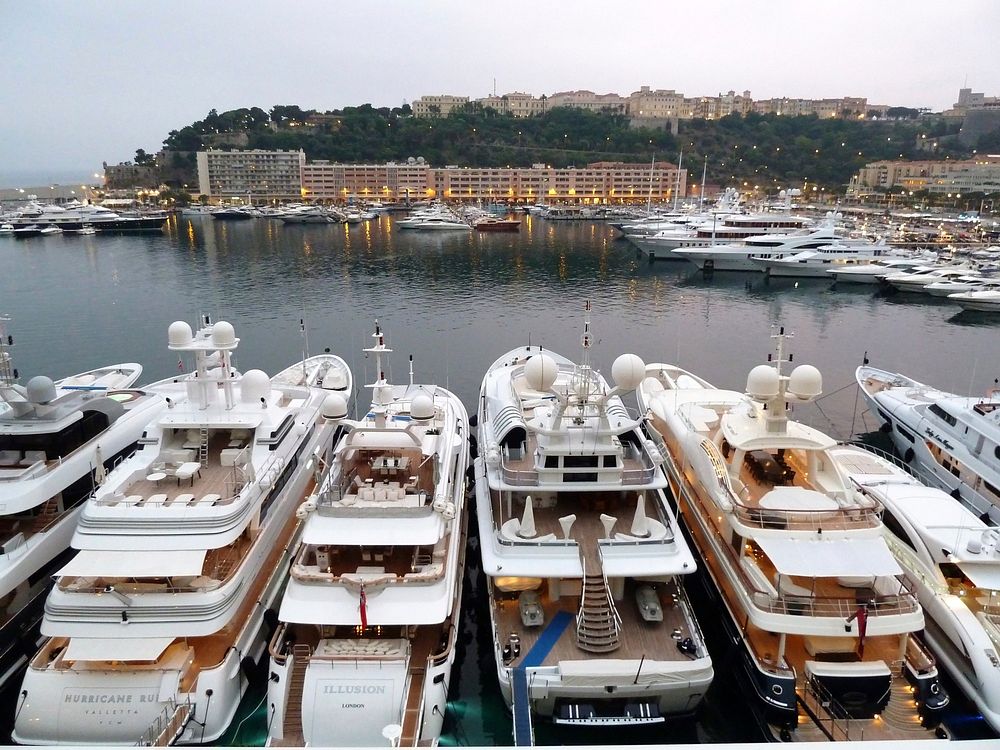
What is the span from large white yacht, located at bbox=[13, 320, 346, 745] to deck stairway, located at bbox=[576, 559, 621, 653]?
7183 millimetres

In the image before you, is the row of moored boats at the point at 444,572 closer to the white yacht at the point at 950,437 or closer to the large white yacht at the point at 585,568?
the large white yacht at the point at 585,568

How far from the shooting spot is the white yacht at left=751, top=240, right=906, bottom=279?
Answer: 71.9 meters

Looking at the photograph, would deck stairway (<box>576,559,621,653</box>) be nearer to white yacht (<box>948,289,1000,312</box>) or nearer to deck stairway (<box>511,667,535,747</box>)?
deck stairway (<box>511,667,535,747</box>)

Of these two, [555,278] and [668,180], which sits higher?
[668,180]

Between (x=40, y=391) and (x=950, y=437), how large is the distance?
29.1 m

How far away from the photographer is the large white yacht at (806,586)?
12633mm

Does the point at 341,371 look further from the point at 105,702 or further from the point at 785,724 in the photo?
the point at 785,724

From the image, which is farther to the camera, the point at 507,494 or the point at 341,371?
the point at 341,371

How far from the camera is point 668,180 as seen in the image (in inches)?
6772

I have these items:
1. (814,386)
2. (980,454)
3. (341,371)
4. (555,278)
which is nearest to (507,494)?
(814,386)

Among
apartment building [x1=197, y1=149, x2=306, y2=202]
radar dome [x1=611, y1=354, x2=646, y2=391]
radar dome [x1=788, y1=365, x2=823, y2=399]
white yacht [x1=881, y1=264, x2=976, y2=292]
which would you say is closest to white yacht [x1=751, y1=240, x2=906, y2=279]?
white yacht [x1=881, y1=264, x2=976, y2=292]

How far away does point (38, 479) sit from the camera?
15.6 meters

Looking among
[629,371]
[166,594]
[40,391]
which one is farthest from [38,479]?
[629,371]

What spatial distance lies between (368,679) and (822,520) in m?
10.6
